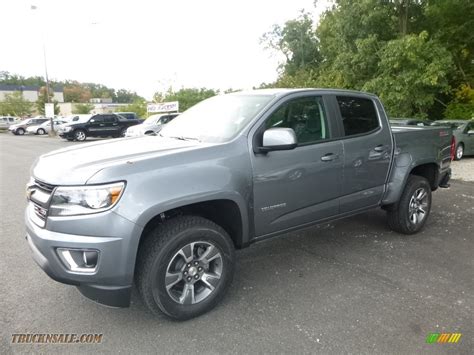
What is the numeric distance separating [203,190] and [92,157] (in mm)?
933

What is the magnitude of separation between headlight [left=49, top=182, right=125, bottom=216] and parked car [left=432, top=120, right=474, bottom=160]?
12793 millimetres

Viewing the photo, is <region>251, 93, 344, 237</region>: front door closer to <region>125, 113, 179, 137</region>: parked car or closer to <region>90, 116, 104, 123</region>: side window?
<region>125, 113, 179, 137</region>: parked car

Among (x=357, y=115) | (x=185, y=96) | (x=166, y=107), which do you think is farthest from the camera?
(x=185, y=96)

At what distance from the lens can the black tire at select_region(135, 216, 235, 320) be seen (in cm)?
272

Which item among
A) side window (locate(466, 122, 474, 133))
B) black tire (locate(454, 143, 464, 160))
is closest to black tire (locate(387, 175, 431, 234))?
black tire (locate(454, 143, 464, 160))

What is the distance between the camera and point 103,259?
2.50 meters

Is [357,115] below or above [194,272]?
above

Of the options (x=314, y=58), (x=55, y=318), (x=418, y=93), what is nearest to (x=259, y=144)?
(x=55, y=318)

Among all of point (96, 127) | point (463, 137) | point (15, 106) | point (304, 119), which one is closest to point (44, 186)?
point (304, 119)

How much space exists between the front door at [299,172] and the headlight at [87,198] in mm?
1197

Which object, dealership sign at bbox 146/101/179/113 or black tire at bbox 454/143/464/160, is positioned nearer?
black tire at bbox 454/143/464/160

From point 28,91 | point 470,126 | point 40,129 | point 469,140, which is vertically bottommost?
point 40,129

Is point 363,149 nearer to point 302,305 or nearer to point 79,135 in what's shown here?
point 302,305

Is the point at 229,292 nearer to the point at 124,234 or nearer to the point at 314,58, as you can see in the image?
the point at 124,234
